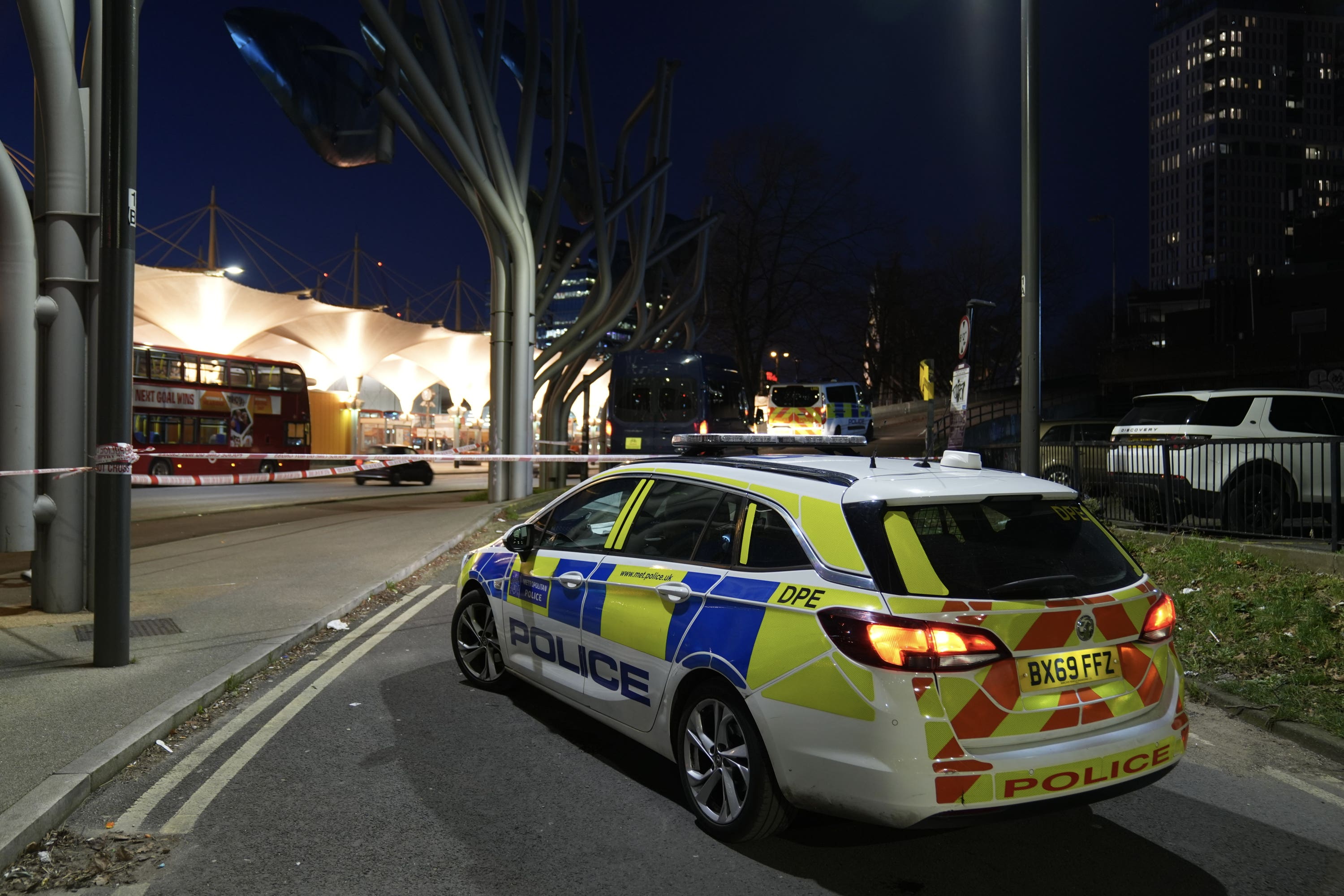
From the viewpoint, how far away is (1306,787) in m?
4.74

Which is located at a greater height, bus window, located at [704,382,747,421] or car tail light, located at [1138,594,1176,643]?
bus window, located at [704,382,747,421]

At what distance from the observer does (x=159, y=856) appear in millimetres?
3795

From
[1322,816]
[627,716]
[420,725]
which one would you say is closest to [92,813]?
[420,725]

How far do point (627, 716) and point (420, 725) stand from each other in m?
1.52

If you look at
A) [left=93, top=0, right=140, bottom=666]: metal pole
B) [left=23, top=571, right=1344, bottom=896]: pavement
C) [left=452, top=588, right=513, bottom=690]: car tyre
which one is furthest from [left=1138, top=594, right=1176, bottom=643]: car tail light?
[left=93, top=0, right=140, bottom=666]: metal pole

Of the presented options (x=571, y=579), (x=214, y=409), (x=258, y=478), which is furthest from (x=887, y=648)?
(x=214, y=409)

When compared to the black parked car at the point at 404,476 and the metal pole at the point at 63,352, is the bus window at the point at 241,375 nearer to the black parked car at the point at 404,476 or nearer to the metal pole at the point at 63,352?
the black parked car at the point at 404,476

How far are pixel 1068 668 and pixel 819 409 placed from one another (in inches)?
1327

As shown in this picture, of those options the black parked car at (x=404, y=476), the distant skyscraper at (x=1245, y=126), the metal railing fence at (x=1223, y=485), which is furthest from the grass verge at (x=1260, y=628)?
the distant skyscraper at (x=1245, y=126)

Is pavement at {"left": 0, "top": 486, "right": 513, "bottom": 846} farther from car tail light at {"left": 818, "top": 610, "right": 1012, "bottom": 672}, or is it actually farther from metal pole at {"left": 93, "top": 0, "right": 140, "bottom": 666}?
car tail light at {"left": 818, "top": 610, "right": 1012, "bottom": 672}

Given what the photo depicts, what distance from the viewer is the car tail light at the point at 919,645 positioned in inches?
132

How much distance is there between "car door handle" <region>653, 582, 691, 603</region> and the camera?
13.8 feet

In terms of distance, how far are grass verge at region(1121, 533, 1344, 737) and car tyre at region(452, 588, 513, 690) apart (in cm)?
359

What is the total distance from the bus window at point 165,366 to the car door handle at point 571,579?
30013mm
